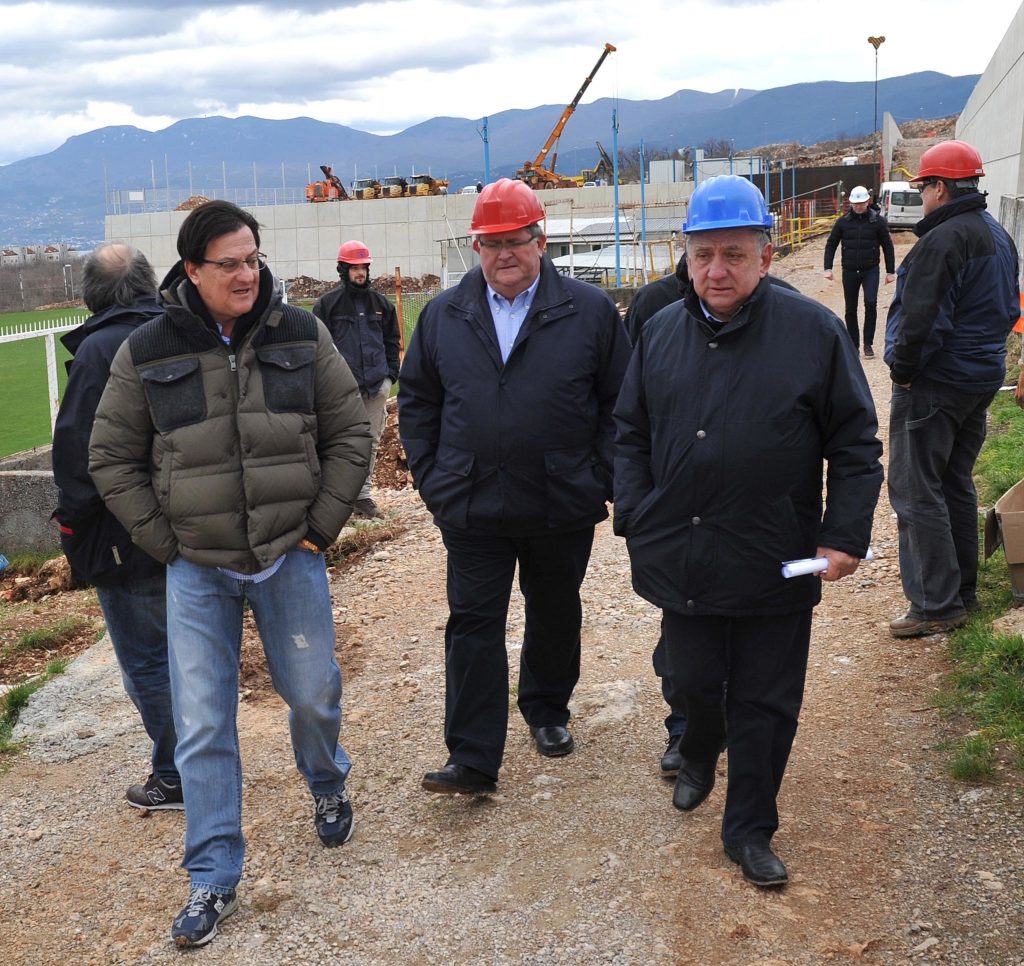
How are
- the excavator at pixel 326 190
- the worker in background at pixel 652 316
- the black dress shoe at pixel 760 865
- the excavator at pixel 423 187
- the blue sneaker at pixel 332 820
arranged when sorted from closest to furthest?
the black dress shoe at pixel 760 865
the worker in background at pixel 652 316
the blue sneaker at pixel 332 820
the excavator at pixel 423 187
the excavator at pixel 326 190

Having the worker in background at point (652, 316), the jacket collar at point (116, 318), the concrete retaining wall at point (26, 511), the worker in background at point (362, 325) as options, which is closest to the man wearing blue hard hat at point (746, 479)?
the worker in background at point (652, 316)

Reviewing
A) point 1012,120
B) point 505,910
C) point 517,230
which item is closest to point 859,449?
point 517,230

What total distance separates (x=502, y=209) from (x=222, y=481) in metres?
1.39

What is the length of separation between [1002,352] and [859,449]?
2.48 meters

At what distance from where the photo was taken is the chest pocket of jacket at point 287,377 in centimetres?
379

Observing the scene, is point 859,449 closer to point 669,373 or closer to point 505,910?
point 669,373

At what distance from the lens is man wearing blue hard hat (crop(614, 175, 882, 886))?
3.62 metres

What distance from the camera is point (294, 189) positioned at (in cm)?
6419

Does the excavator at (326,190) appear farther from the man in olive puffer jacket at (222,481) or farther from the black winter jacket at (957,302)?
the man in olive puffer jacket at (222,481)

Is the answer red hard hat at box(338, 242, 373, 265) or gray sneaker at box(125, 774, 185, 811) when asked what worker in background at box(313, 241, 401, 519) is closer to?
→ red hard hat at box(338, 242, 373, 265)

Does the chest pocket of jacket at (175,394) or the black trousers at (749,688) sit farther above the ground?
the chest pocket of jacket at (175,394)

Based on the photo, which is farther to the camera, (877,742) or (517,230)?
(877,742)

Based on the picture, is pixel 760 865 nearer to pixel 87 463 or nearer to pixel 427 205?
pixel 87 463

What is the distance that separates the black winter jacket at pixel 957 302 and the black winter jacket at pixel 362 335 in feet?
16.1
